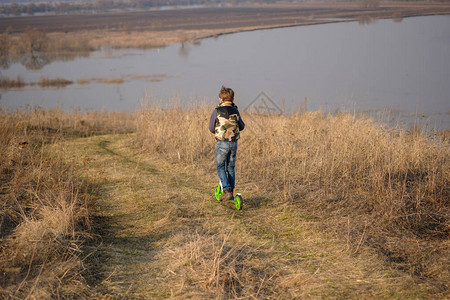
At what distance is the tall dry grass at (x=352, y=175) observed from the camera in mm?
5466

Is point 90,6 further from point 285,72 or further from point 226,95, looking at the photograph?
point 226,95

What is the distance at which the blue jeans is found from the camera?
6.46 m

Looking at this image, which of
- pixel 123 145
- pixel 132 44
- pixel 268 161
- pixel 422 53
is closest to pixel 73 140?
pixel 123 145

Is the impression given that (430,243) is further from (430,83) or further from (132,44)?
(132,44)

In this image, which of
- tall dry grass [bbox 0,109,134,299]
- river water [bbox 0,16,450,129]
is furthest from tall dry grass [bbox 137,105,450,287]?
river water [bbox 0,16,450,129]

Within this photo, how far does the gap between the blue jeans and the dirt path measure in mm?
391

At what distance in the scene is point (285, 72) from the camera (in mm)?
37219

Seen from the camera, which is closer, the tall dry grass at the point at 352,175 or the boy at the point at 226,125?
the tall dry grass at the point at 352,175

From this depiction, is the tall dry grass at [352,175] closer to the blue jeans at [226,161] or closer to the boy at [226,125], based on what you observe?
the blue jeans at [226,161]

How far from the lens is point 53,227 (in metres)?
5.49

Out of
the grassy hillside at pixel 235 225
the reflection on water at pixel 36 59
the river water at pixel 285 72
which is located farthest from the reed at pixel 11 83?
the grassy hillside at pixel 235 225

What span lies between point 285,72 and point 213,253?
3349cm

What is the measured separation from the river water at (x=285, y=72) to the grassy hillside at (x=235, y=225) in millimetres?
7496

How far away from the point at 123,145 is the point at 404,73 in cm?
2810
